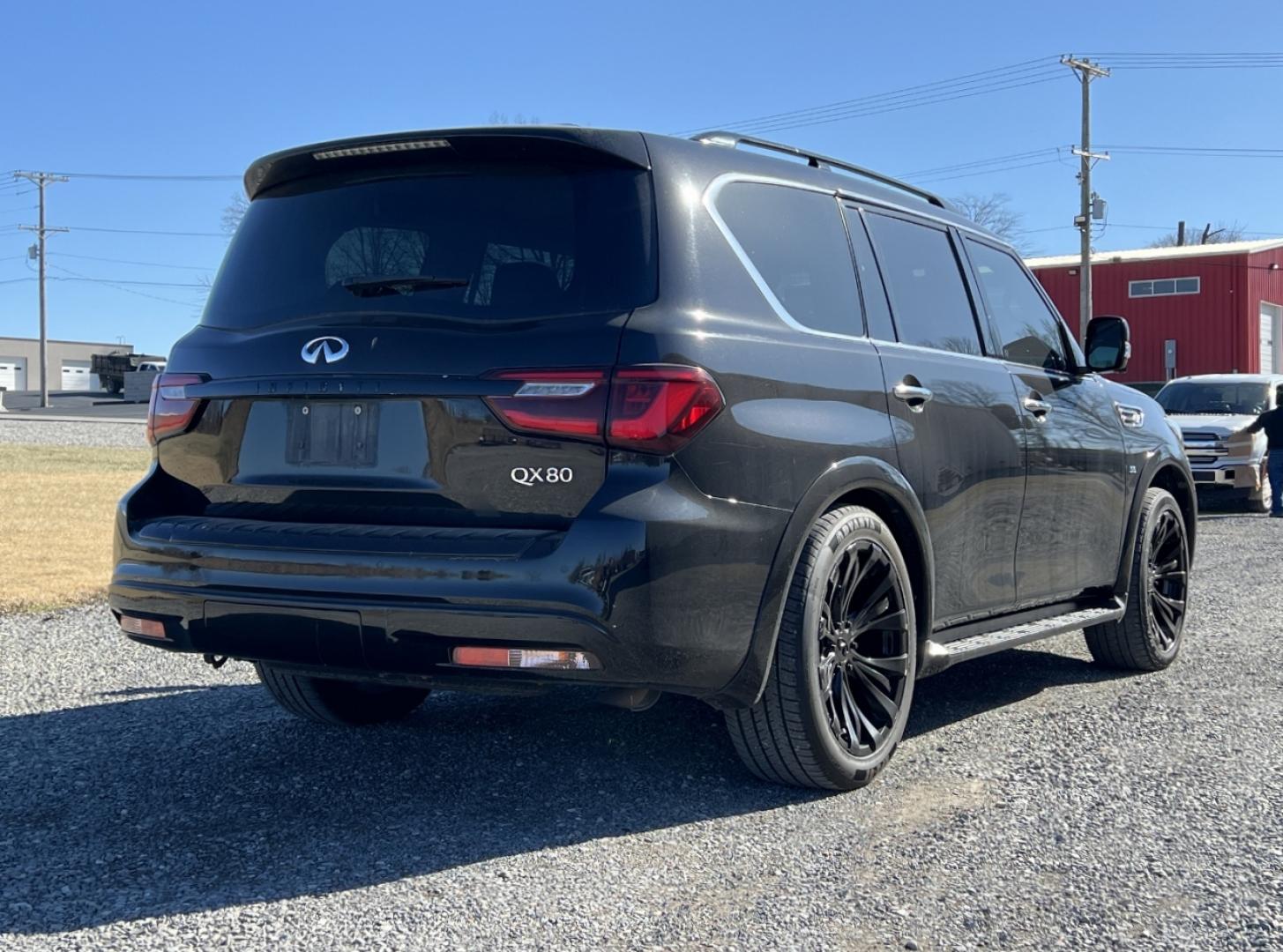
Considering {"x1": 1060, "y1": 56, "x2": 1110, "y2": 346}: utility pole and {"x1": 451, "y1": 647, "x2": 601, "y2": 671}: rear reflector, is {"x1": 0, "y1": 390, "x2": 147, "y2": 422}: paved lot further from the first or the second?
{"x1": 451, "y1": 647, "x2": 601, "y2": 671}: rear reflector

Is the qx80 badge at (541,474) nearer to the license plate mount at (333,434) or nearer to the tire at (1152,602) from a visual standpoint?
the license plate mount at (333,434)

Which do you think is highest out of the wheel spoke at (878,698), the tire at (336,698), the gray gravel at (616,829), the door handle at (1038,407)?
the door handle at (1038,407)

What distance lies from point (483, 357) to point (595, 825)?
1326 millimetres

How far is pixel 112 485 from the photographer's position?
17.6 metres

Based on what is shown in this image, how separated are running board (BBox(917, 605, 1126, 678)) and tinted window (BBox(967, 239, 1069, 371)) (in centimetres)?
102

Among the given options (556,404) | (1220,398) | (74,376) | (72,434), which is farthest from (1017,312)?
(74,376)

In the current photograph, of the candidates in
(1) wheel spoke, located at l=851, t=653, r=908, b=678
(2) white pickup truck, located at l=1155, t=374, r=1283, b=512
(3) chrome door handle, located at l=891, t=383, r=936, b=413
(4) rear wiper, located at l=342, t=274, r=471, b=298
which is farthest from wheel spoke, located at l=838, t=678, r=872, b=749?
(2) white pickup truck, located at l=1155, t=374, r=1283, b=512

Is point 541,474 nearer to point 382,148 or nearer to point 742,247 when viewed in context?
point 742,247

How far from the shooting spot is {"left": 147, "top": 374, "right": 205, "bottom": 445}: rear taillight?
3.96 meters

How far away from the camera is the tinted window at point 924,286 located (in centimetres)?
467

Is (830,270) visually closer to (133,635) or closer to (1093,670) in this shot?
(133,635)

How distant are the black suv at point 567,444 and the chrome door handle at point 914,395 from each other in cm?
1

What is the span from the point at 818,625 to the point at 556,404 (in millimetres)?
1042

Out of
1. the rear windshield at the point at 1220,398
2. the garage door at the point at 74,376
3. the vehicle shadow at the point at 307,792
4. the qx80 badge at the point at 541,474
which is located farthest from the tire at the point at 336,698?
the garage door at the point at 74,376
